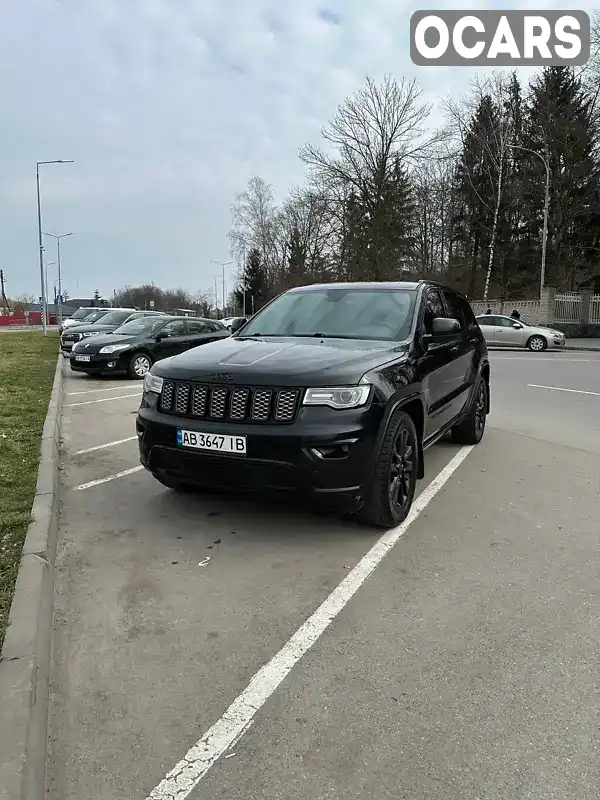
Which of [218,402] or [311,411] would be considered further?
[218,402]

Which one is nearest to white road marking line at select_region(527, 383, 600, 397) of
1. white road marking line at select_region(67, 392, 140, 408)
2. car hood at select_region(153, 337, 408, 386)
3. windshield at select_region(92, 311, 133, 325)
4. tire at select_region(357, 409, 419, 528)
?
white road marking line at select_region(67, 392, 140, 408)

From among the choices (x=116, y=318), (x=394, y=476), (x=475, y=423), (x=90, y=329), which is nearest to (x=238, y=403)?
(x=394, y=476)

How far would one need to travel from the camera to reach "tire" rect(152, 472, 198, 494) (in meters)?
4.45

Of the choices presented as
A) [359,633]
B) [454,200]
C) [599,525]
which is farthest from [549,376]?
[454,200]

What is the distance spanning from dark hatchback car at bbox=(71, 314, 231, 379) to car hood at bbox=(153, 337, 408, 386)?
8.97m

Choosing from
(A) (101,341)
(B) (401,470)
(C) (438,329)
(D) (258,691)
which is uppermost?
(C) (438,329)

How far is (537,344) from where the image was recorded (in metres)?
24.2

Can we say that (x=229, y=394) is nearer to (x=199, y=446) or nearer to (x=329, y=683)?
(x=199, y=446)

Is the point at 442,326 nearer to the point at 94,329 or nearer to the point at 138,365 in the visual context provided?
the point at 138,365

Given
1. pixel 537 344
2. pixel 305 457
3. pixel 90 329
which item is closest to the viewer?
pixel 305 457

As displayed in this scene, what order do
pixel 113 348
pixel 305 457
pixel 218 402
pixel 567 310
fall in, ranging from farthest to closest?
pixel 567 310
pixel 113 348
pixel 218 402
pixel 305 457

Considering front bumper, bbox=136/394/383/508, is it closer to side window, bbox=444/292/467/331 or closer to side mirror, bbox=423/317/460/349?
side mirror, bbox=423/317/460/349

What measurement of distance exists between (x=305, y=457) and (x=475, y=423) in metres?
3.85

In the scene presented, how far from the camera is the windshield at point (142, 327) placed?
581 inches
